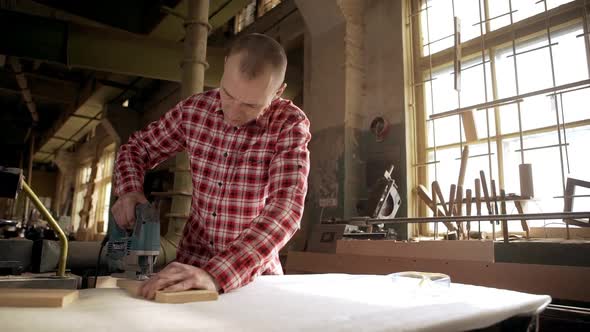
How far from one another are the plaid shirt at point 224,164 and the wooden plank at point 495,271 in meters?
1.12

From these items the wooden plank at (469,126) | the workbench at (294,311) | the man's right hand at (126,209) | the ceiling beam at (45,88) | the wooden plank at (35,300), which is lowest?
the workbench at (294,311)

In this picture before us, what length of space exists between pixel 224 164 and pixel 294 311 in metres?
0.72

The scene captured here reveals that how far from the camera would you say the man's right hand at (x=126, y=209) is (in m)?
1.24

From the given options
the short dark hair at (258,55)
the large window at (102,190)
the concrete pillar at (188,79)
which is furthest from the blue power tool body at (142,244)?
the large window at (102,190)

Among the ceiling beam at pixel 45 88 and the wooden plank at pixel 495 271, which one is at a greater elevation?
the ceiling beam at pixel 45 88

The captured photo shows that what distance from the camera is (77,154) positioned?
12812mm

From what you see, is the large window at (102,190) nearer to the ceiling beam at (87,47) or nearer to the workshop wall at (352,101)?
the ceiling beam at (87,47)

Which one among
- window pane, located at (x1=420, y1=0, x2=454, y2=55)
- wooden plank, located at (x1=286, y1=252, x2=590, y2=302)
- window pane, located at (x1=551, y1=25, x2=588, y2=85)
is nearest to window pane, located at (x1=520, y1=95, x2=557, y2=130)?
window pane, located at (x1=551, y1=25, x2=588, y2=85)

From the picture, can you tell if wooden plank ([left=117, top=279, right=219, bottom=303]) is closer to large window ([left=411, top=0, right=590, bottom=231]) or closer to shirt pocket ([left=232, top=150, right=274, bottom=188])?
shirt pocket ([left=232, top=150, right=274, bottom=188])

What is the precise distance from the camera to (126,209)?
4.09 feet

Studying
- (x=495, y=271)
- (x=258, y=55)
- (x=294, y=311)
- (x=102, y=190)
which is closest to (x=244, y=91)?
(x=258, y=55)

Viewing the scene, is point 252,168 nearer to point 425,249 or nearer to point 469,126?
point 425,249

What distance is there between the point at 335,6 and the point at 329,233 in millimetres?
2523

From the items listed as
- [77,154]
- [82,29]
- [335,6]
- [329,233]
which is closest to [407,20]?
[335,6]
